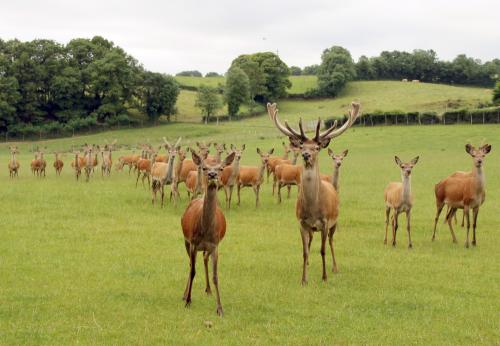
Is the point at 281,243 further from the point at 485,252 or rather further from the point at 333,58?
the point at 333,58

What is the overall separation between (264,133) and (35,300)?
52.4 meters

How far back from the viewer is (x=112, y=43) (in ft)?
245

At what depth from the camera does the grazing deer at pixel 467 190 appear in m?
14.1

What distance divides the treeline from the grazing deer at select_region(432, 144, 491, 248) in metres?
55.9

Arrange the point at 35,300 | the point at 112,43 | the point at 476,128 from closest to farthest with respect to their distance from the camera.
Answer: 1. the point at 35,300
2. the point at 476,128
3. the point at 112,43

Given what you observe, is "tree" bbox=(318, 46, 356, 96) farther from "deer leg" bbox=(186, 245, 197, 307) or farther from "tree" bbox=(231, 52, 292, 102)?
"deer leg" bbox=(186, 245, 197, 307)

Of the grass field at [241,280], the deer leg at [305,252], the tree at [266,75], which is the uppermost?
the tree at [266,75]

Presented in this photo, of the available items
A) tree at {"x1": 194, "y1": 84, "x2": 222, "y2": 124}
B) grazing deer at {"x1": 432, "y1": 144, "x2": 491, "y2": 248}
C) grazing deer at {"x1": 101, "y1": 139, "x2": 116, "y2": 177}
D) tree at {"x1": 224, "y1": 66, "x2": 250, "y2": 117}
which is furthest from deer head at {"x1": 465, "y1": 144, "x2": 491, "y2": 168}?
tree at {"x1": 224, "y1": 66, "x2": 250, "y2": 117}

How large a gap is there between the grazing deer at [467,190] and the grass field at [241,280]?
0.76 metres

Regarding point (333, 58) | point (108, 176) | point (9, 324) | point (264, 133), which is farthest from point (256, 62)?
point (9, 324)

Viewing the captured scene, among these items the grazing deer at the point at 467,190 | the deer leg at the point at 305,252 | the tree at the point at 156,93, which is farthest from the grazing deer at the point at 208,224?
the tree at the point at 156,93

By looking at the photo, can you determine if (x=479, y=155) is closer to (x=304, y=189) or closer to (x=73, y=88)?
(x=304, y=189)

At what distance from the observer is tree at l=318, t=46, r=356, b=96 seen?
9219cm

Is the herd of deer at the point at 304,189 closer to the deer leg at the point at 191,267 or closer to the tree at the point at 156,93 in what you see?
the deer leg at the point at 191,267
